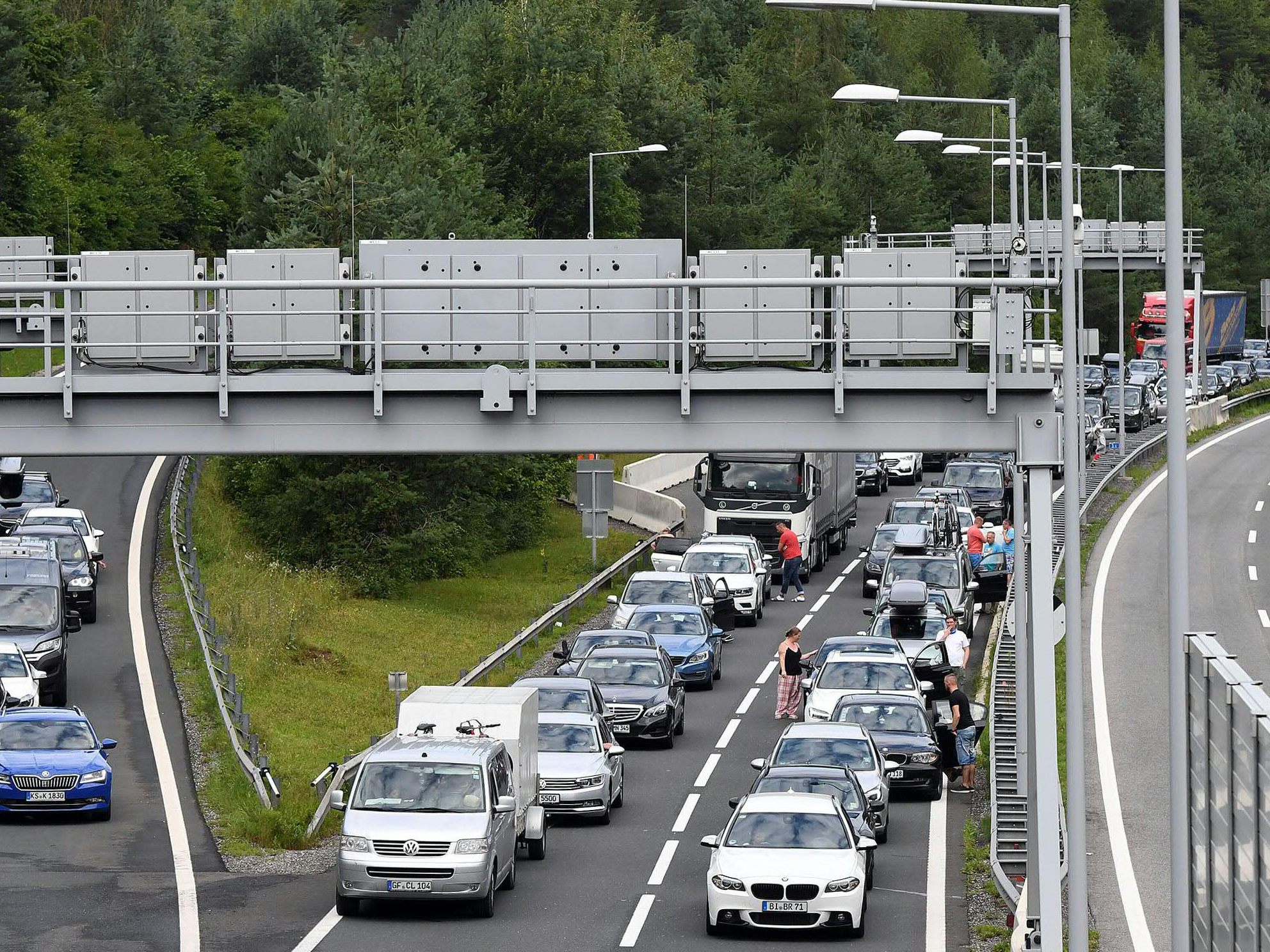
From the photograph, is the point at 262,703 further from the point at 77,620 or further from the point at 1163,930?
the point at 1163,930

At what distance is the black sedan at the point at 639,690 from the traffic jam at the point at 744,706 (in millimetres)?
38

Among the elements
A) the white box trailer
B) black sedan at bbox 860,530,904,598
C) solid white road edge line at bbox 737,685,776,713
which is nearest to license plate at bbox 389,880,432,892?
the white box trailer

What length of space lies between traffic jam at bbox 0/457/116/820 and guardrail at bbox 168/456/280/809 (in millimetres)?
1919

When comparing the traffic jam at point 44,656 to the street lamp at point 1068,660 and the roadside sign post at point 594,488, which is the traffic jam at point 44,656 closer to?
the street lamp at point 1068,660

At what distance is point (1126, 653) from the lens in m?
40.8

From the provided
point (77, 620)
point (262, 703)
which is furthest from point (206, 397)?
point (77, 620)

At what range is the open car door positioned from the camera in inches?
1806

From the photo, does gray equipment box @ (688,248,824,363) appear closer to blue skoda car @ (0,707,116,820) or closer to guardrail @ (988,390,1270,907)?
guardrail @ (988,390,1270,907)

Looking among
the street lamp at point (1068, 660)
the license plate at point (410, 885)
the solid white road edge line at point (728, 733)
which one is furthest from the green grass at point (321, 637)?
the street lamp at point (1068, 660)

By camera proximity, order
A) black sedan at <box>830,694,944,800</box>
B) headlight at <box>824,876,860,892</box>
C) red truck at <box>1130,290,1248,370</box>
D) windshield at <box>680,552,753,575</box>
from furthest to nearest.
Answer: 1. red truck at <box>1130,290,1248,370</box>
2. windshield at <box>680,552,753,575</box>
3. black sedan at <box>830,694,944,800</box>
4. headlight at <box>824,876,860,892</box>

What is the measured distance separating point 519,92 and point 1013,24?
80.9 metres

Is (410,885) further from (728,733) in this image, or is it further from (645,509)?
(645,509)

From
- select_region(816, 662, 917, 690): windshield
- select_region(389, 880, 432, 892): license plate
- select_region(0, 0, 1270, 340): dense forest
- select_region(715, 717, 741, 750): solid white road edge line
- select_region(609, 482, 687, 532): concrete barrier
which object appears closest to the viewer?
select_region(389, 880, 432, 892): license plate

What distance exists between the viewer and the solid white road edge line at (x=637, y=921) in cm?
2180
